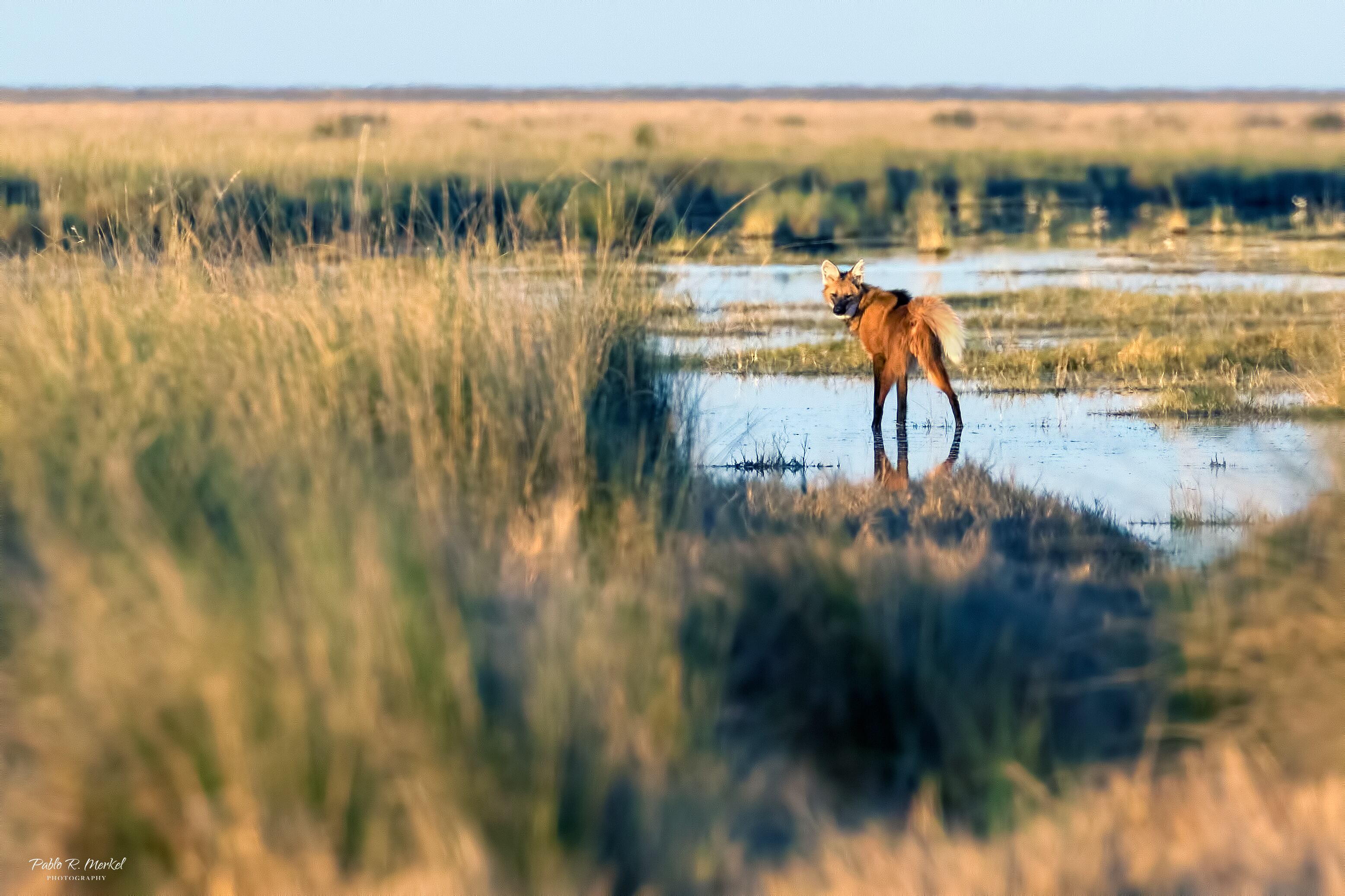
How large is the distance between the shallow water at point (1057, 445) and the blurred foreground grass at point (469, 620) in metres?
0.66

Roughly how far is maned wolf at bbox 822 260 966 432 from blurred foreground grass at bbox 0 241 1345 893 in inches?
112

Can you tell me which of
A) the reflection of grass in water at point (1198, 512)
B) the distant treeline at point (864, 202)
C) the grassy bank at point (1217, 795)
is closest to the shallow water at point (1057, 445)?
the reflection of grass in water at point (1198, 512)

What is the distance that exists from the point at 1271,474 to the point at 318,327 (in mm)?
5012

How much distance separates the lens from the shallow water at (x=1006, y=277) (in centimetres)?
1739

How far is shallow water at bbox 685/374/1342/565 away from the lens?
7.41 m

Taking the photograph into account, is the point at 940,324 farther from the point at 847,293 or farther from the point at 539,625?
the point at 539,625

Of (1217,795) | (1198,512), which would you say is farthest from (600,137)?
(1217,795)

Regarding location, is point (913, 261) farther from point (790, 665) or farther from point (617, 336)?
point (790, 665)

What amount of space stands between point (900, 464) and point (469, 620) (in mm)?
5077

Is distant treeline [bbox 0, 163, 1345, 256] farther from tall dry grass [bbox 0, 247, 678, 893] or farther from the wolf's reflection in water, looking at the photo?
tall dry grass [bbox 0, 247, 678, 893]

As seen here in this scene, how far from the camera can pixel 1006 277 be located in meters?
18.8

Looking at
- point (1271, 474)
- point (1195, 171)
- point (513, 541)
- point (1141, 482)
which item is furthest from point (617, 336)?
point (1195, 171)

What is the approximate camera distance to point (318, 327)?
6281 mm

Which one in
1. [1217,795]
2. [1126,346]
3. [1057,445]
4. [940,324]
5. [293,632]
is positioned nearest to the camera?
[293,632]
